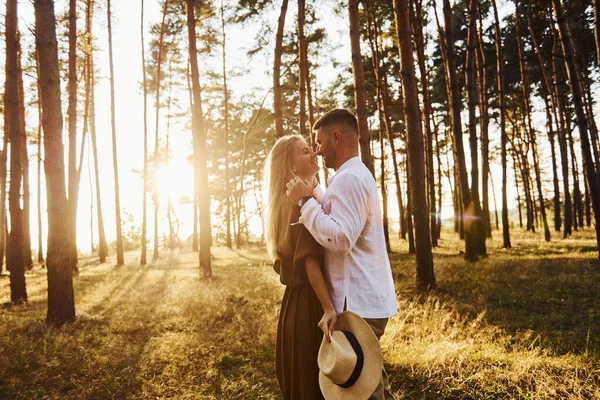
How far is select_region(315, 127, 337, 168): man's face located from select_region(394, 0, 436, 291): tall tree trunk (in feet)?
21.7

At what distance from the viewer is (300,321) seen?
2459mm

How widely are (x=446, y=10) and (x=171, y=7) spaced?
46.8 feet

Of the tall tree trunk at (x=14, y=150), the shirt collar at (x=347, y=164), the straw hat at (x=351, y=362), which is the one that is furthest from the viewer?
the tall tree trunk at (x=14, y=150)

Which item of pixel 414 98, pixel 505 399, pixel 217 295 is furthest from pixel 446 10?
pixel 505 399

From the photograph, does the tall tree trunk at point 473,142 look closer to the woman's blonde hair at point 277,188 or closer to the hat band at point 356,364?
the woman's blonde hair at point 277,188

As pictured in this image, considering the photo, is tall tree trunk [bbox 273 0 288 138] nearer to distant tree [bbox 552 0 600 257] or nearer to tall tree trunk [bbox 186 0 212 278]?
tall tree trunk [bbox 186 0 212 278]

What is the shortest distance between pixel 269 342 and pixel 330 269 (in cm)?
445

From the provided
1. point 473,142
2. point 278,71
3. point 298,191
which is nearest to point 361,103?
point 278,71

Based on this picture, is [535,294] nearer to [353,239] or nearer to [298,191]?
[353,239]

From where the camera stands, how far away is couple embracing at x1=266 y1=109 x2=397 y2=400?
2.12 m

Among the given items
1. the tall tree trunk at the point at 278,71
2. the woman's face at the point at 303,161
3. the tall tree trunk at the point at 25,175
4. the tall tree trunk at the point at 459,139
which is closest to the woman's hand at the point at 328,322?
the woman's face at the point at 303,161

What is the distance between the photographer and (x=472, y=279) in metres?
9.88

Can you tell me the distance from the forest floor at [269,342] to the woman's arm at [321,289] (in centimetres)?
242

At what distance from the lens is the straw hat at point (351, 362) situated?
2.05 meters
